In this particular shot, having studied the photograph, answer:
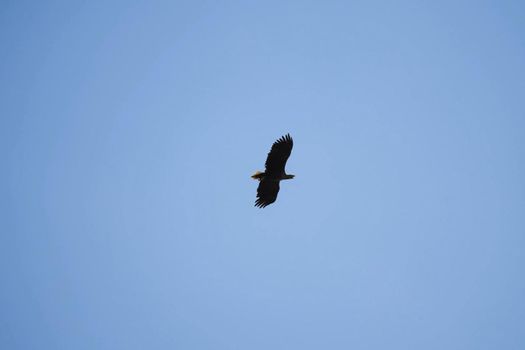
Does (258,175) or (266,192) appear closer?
(258,175)

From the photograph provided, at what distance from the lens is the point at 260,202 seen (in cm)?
2545

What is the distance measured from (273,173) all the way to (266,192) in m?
1.30

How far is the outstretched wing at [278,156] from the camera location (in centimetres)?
2353

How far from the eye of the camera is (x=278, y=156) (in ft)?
78.5

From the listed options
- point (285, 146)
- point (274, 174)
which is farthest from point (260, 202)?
point (285, 146)

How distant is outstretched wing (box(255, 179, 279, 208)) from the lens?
2512 cm

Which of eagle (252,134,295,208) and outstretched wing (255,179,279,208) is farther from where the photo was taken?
outstretched wing (255,179,279,208)

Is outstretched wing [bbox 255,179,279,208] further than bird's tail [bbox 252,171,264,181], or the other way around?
outstretched wing [bbox 255,179,279,208]

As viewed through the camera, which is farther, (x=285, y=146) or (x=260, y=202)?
(x=260, y=202)

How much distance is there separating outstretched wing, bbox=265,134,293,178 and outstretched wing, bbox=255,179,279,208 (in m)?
0.61

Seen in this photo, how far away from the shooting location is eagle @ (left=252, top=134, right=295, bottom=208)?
2364 centimetres

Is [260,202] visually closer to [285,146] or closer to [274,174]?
[274,174]

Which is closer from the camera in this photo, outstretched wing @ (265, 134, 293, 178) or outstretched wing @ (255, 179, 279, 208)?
outstretched wing @ (265, 134, 293, 178)

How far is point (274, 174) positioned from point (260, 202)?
5.87 feet
